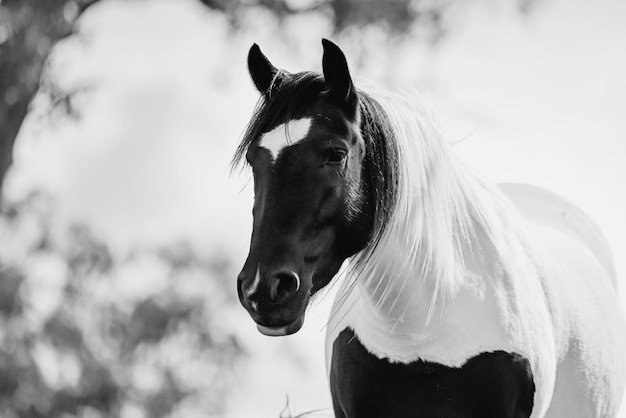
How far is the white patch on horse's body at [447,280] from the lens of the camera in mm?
3150

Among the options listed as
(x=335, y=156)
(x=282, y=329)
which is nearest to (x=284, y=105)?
(x=335, y=156)

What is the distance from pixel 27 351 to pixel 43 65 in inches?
147

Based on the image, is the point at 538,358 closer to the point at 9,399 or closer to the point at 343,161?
Result: the point at 343,161

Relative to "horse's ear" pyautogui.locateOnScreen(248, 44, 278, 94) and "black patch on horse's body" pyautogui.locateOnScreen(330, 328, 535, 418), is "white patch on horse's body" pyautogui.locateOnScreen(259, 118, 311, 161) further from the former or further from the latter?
"black patch on horse's body" pyautogui.locateOnScreen(330, 328, 535, 418)

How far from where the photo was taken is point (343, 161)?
2.92 metres

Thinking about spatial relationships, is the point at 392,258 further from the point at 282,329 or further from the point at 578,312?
the point at 578,312

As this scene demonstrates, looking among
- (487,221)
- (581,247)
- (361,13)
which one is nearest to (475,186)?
(487,221)

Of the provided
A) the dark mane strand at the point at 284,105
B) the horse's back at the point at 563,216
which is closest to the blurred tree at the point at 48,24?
the horse's back at the point at 563,216

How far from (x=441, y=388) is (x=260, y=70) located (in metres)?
1.22

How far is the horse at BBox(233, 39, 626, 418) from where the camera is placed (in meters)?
2.85

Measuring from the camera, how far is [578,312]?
378 centimetres

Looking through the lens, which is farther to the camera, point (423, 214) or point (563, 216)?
point (563, 216)

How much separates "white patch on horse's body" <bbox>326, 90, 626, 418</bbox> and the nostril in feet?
1.22

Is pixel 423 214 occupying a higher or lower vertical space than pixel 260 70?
lower
